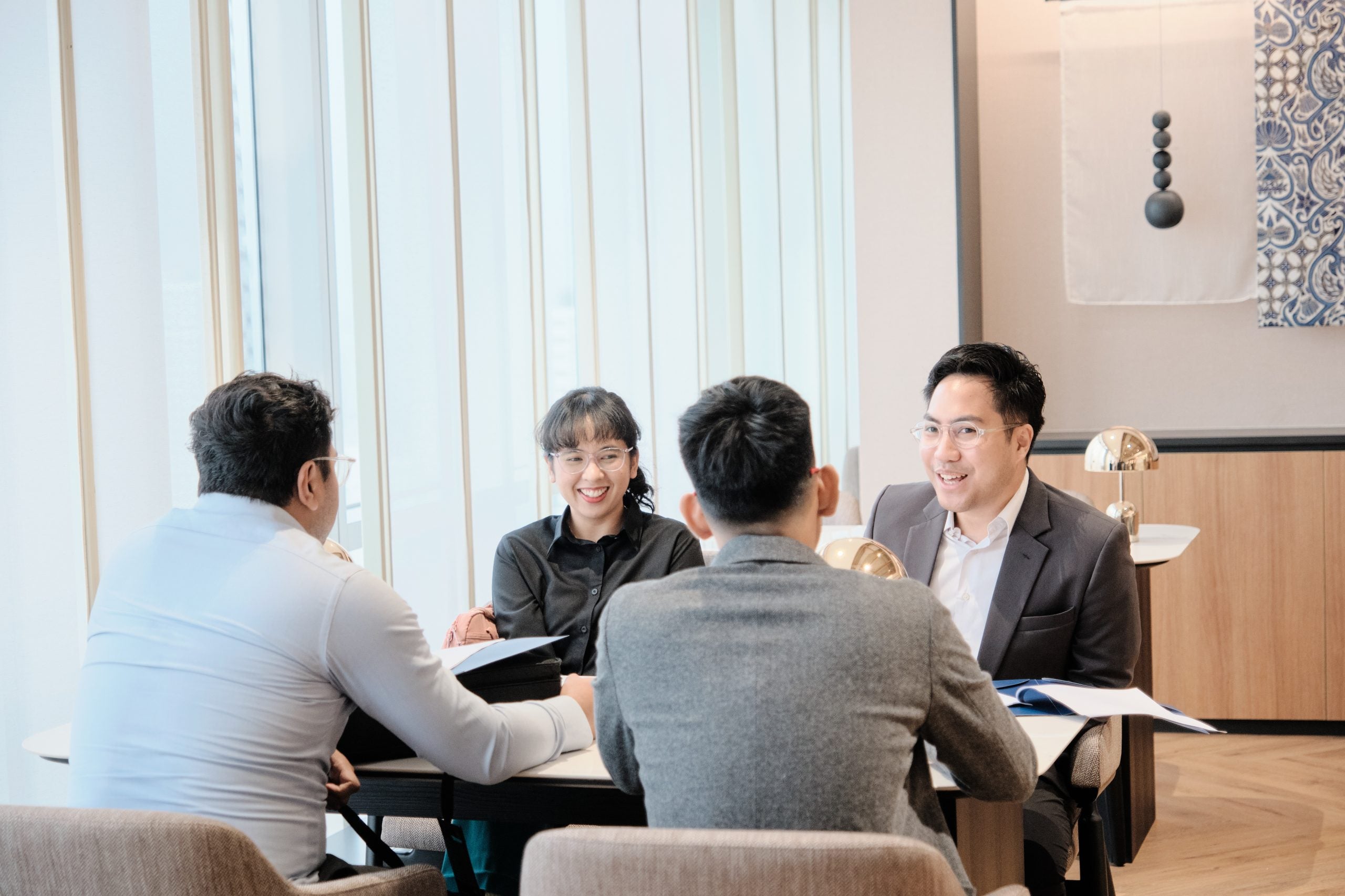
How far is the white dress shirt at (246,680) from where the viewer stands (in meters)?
1.77

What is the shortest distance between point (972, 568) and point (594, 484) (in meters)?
0.82

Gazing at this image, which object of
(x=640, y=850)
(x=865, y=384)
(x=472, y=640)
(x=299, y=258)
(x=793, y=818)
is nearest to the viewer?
(x=640, y=850)

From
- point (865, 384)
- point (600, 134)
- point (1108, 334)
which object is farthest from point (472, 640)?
point (1108, 334)

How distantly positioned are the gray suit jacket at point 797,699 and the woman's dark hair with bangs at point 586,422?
1.24m

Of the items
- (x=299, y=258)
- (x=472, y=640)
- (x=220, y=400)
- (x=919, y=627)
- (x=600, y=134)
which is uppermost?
(x=600, y=134)

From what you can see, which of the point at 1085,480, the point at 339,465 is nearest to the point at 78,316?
the point at 339,465

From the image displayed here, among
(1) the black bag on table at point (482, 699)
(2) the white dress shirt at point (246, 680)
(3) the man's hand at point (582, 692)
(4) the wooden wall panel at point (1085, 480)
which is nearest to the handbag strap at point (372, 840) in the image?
(1) the black bag on table at point (482, 699)

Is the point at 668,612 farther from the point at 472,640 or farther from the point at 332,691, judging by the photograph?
the point at 472,640

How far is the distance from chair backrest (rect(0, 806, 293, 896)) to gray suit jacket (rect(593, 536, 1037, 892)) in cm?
54

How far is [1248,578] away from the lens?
472 centimetres

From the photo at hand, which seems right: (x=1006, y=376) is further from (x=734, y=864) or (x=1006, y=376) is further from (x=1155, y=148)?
(x=1155, y=148)

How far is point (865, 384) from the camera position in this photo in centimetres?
511

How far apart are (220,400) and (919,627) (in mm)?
1083

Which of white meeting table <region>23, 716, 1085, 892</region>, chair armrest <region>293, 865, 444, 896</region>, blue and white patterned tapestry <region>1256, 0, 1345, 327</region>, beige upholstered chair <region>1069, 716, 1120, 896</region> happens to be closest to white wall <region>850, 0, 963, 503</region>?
blue and white patterned tapestry <region>1256, 0, 1345, 327</region>
